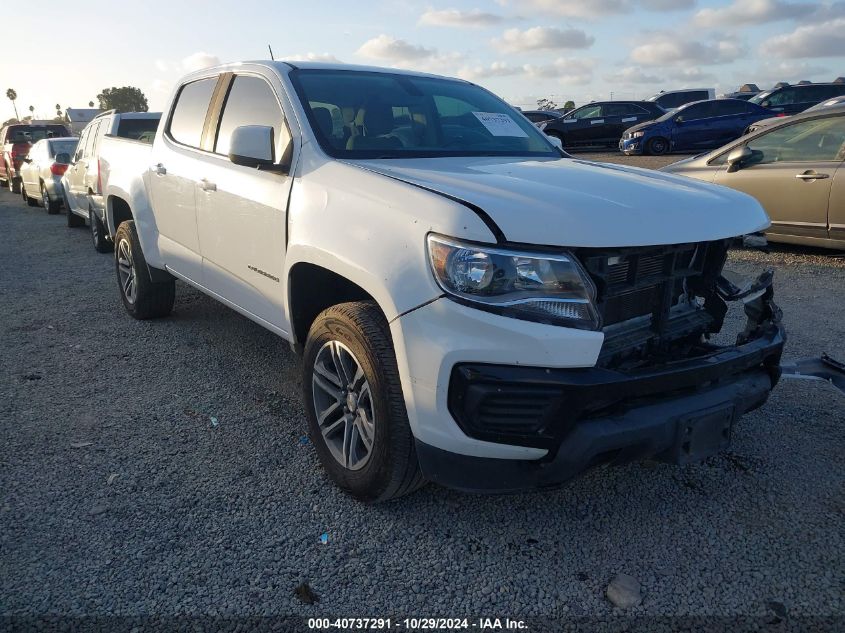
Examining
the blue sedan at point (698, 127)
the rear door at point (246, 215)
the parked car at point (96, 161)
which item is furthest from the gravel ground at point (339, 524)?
the blue sedan at point (698, 127)

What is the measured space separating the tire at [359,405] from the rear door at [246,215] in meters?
0.48

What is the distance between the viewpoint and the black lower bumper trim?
7.30ft

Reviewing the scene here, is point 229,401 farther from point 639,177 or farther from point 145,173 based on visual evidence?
point 639,177

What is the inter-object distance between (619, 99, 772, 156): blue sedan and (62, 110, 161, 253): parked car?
14.0 m

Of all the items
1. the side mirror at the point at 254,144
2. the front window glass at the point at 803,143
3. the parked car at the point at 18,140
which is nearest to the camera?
the side mirror at the point at 254,144

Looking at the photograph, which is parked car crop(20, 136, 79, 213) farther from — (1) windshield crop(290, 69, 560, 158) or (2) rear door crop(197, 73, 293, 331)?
(1) windshield crop(290, 69, 560, 158)

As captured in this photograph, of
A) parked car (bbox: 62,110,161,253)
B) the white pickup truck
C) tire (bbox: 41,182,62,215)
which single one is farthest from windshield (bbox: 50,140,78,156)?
the white pickup truck

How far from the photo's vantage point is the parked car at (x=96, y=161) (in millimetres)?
8211

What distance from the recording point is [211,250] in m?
3.96

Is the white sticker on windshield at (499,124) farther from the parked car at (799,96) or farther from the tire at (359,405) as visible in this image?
the parked car at (799,96)

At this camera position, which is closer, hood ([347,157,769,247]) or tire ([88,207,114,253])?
hood ([347,157,769,247])

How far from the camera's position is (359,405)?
2.76 metres

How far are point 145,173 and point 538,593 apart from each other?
3980mm

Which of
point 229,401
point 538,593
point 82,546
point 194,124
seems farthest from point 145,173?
point 538,593
